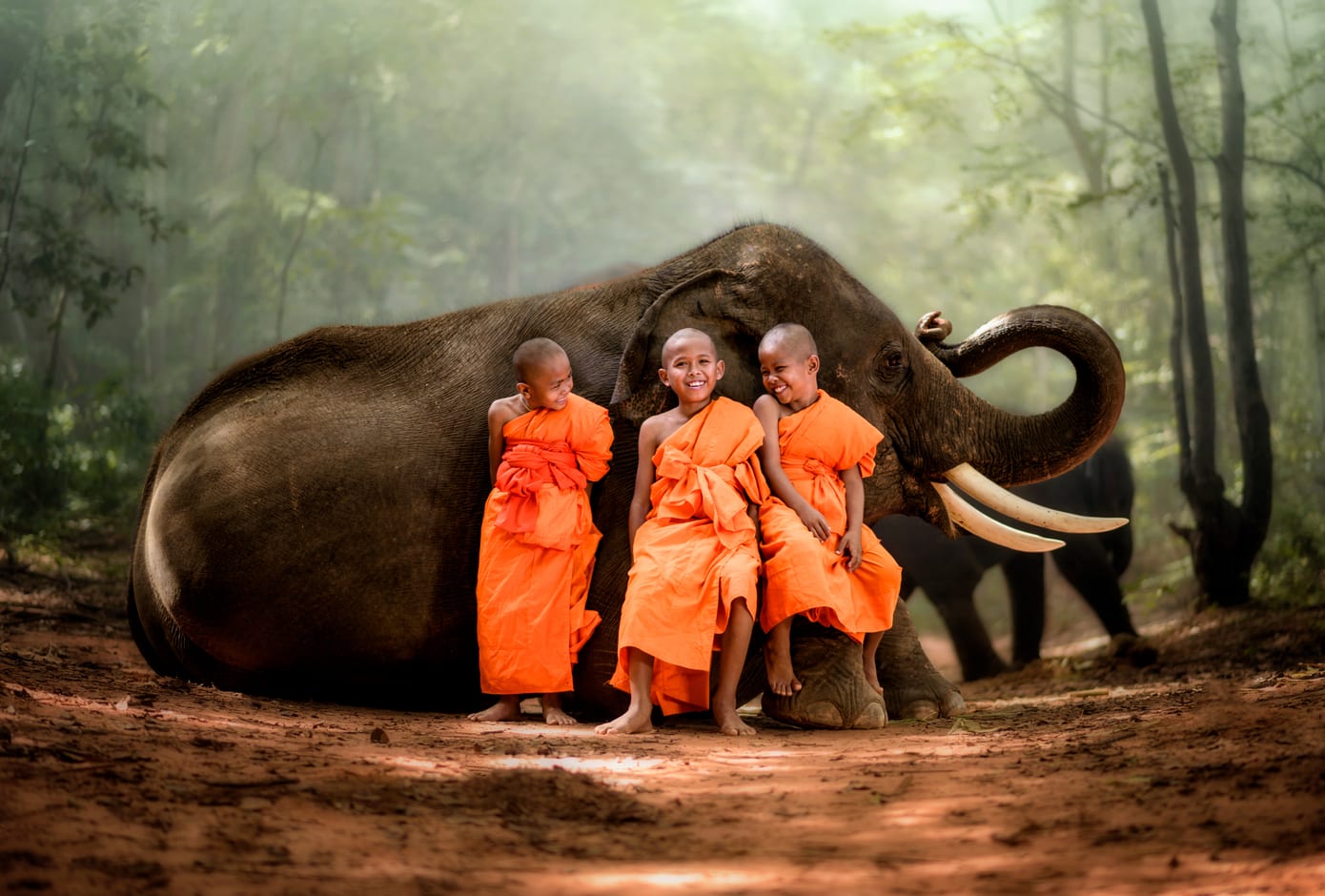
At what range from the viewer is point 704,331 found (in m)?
5.23

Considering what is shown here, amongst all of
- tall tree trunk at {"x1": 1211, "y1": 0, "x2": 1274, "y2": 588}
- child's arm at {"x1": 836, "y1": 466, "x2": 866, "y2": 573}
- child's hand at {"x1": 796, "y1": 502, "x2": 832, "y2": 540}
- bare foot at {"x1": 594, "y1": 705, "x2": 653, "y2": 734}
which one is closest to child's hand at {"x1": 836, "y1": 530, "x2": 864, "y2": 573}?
child's arm at {"x1": 836, "y1": 466, "x2": 866, "y2": 573}

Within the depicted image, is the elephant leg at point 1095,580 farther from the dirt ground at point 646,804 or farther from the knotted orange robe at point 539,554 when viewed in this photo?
the knotted orange robe at point 539,554

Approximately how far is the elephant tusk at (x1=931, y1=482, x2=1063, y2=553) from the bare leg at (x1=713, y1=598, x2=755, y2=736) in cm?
151

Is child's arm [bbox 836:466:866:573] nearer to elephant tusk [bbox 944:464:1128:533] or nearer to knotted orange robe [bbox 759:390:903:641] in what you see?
knotted orange robe [bbox 759:390:903:641]

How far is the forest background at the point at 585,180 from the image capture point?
39.7 feet

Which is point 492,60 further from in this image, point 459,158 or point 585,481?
point 585,481

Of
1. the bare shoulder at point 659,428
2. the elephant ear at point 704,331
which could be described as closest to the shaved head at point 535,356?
the elephant ear at point 704,331

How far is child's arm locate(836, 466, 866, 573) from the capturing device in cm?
487

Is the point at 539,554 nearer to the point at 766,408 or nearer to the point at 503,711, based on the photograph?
the point at 503,711

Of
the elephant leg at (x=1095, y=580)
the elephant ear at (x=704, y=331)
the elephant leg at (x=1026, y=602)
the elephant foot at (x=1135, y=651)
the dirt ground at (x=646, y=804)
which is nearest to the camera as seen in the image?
the dirt ground at (x=646, y=804)

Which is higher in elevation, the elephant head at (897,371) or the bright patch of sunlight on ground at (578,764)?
the elephant head at (897,371)

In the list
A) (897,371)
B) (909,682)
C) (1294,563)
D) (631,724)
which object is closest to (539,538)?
(631,724)

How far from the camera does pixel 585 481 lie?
507 centimetres

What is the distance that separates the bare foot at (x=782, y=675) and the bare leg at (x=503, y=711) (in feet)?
3.18
